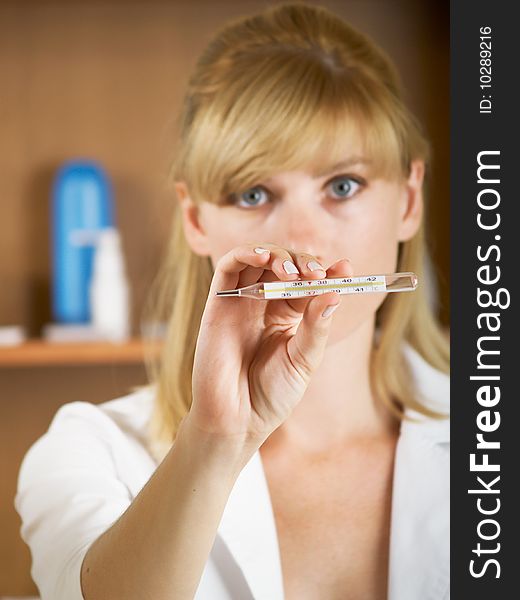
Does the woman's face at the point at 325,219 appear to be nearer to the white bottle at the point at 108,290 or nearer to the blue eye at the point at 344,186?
the blue eye at the point at 344,186

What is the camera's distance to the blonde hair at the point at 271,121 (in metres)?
0.58

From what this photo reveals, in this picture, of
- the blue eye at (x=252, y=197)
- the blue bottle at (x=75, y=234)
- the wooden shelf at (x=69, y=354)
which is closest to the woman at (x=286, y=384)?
the blue eye at (x=252, y=197)

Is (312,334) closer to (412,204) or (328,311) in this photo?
(328,311)

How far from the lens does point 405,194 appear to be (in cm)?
63

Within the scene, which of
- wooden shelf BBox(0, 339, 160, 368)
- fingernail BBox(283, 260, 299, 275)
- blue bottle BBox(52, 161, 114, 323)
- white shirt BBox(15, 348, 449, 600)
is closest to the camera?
fingernail BBox(283, 260, 299, 275)

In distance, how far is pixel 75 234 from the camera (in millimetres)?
998

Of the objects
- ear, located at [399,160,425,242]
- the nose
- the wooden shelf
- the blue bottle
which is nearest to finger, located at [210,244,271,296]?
the nose

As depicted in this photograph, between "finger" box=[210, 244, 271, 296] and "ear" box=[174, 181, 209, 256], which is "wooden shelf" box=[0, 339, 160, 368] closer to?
"ear" box=[174, 181, 209, 256]

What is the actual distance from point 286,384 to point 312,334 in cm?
3

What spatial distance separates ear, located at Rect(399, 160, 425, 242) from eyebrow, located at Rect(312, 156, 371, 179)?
2.1 inches

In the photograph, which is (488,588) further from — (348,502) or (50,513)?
(50,513)

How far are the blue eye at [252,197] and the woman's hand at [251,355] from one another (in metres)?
0.12

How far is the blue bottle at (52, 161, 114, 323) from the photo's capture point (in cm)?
100

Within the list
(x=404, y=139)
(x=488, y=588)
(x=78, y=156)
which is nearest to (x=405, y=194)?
(x=404, y=139)
